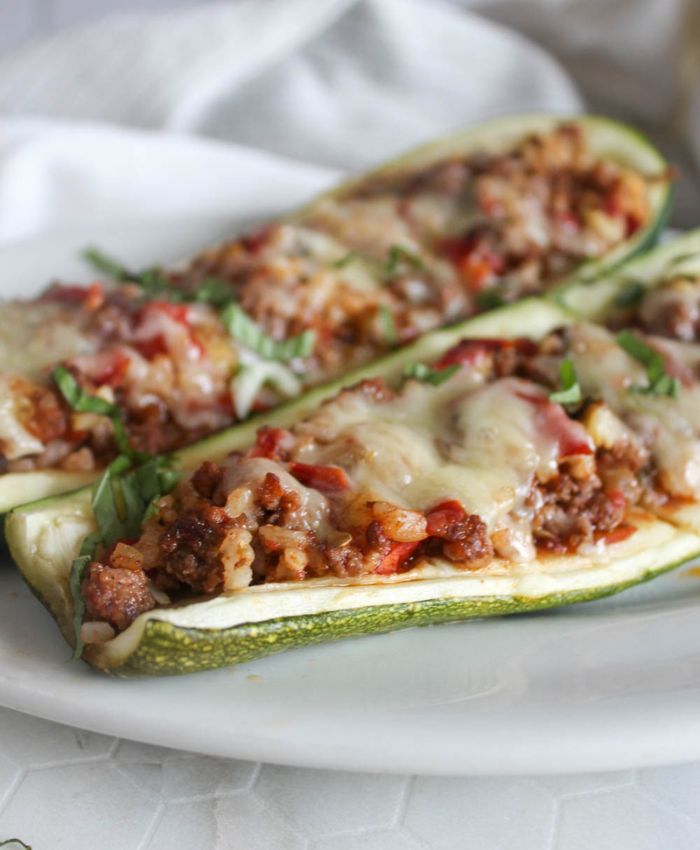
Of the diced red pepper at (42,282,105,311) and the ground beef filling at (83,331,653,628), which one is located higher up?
the diced red pepper at (42,282,105,311)

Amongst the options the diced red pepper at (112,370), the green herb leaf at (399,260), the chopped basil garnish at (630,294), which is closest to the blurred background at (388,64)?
the green herb leaf at (399,260)

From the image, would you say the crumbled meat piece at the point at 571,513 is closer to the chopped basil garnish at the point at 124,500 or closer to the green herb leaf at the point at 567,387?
the green herb leaf at the point at 567,387

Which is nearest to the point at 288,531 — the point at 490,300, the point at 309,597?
the point at 309,597

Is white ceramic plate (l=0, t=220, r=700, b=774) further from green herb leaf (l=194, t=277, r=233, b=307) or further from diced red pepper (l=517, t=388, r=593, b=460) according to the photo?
green herb leaf (l=194, t=277, r=233, b=307)

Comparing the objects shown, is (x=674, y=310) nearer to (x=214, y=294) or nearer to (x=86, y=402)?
(x=214, y=294)

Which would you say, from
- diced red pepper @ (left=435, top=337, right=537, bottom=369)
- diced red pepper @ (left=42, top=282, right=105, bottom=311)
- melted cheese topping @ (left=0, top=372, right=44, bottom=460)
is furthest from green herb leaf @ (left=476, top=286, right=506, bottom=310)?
melted cheese topping @ (left=0, top=372, right=44, bottom=460)

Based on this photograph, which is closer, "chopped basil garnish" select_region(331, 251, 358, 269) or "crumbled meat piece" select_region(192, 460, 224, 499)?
"crumbled meat piece" select_region(192, 460, 224, 499)
